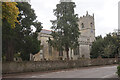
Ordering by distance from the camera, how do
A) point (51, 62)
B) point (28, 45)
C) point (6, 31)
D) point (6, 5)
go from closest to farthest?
point (6, 5) < point (6, 31) < point (28, 45) < point (51, 62)

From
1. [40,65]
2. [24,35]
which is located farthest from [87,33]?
[24,35]

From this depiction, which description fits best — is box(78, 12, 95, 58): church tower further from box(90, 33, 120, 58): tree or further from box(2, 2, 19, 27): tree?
box(2, 2, 19, 27): tree

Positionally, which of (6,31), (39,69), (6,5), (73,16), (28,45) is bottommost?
(39,69)

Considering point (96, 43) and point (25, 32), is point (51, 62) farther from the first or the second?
point (96, 43)

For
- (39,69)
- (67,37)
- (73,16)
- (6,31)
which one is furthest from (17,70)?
(73,16)

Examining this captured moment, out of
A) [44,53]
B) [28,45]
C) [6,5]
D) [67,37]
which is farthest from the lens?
[44,53]

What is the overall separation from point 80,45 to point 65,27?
2408 centimetres

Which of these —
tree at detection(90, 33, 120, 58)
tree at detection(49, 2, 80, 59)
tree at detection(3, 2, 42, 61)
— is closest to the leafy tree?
tree at detection(90, 33, 120, 58)

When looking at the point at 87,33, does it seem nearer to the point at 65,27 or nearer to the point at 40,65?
the point at 65,27

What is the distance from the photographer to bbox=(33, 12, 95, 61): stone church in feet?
132

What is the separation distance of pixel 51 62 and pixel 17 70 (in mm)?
6155

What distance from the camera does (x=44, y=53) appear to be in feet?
134

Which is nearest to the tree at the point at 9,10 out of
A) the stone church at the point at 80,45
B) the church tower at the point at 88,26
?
the stone church at the point at 80,45

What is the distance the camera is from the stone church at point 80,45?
40.1 m
